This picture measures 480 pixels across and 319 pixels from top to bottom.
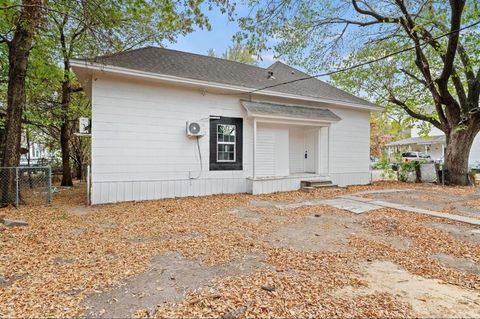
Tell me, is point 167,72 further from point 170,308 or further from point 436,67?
point 436,67

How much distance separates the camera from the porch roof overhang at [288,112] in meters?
9.29

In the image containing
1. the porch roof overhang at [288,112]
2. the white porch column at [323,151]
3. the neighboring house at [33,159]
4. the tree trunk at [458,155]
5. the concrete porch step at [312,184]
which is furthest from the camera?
the neighboring house at [33,159]

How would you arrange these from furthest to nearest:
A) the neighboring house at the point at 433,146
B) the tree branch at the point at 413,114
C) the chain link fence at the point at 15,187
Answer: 1. the neighboring house at the point at 433,146
2. the tree branch at the point at 413,114
3. the chain link fence at the point at 15,187

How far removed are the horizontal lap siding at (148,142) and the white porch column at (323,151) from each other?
396 cm

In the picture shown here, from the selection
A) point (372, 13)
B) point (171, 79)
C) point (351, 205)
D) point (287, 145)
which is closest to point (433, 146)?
point (372, 13)

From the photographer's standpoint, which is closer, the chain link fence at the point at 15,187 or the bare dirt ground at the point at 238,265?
the bare dirt ground at the point at 238,265

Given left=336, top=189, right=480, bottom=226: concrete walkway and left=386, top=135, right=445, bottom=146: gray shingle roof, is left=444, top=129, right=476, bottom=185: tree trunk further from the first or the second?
left=386, top=135, right=445, bottom=146: gray shingle roof

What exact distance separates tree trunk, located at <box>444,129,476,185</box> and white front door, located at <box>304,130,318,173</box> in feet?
20.5

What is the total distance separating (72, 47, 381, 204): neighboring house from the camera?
755 centimetres

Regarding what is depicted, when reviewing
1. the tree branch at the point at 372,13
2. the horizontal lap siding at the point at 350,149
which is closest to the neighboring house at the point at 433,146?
the horizontal lap siding at the point at 350,149

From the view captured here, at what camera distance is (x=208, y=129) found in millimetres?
8922

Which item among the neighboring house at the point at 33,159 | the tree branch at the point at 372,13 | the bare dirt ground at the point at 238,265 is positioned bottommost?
the bare dirt ground at the point at 238,265

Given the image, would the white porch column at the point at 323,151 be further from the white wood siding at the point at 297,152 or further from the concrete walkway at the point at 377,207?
the concrete walkway at the point at 377,207

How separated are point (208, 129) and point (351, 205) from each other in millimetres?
4979
